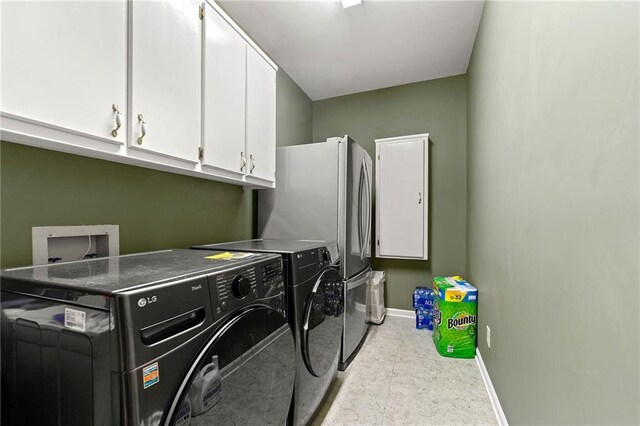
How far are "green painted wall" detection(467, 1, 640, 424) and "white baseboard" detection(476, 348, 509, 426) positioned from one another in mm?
86

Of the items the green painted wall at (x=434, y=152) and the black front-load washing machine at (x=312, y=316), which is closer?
the black front-load washing machine at (x=312, y=316)

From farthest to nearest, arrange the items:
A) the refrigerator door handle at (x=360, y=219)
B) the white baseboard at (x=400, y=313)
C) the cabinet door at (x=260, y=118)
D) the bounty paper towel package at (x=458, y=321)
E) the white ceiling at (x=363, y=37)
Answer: the white baseboard at (x=400, y=313), the refrigerator door handle at (x=360, y=219), the bounty paper towel package at (x=458, y=321), the white ceiling at (x=363, y=37), the cabinet door at (x=260, y=118)

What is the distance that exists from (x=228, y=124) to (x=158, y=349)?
126cm

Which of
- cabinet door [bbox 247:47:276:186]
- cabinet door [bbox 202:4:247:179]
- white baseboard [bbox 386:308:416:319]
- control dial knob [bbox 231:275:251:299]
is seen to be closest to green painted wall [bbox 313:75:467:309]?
white baseboard [bbox 386:308:416:319]

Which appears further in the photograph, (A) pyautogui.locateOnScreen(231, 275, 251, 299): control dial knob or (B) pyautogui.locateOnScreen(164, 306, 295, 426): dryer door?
(A) pyautogui.locateOnScreen(231, 275, 251, 299): control dial knob

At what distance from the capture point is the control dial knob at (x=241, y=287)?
36.4 inches

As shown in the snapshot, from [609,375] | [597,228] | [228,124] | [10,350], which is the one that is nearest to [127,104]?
[228,124]

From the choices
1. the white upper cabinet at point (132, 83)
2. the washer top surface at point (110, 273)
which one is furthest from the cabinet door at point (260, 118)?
the washer top surface at point (110, 273)

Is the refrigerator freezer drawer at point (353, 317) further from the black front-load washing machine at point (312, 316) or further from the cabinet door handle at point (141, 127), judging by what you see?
the cabinet door handle at point (141, 127)

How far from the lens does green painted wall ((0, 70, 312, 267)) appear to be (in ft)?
3.36

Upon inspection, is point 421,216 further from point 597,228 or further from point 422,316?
point 597,228

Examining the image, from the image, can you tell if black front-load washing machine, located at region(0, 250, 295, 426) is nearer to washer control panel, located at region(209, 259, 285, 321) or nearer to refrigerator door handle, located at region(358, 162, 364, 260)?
washer control panel, located at region(209, 259, 285, 321)

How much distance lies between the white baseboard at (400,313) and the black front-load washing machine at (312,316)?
5.72 feet

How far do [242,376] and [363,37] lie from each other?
2.65 m
